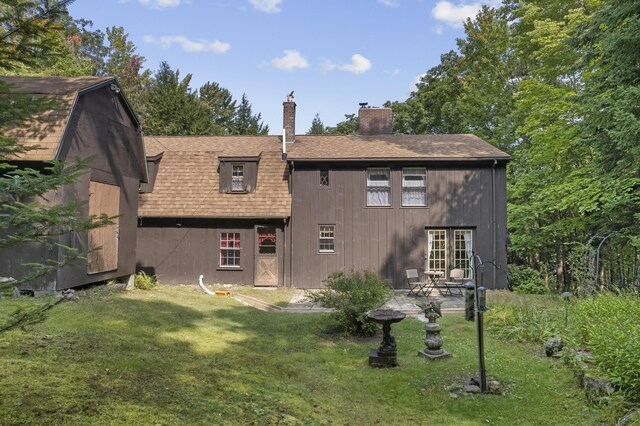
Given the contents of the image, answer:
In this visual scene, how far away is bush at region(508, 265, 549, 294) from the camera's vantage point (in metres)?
19.0

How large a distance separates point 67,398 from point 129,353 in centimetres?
219

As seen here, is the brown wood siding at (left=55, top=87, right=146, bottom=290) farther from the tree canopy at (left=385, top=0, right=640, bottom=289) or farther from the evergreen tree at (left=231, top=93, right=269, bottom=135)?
the evergreen tree at (left=231, top=93, right=269, bottom=135)

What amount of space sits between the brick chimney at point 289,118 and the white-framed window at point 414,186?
239 inches

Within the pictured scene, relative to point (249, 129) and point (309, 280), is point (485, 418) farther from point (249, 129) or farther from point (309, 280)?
point (249, 129)

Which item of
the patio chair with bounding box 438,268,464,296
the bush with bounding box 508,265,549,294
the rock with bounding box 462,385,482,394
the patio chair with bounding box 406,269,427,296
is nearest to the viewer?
the rock with bounding box 462,385,482,394

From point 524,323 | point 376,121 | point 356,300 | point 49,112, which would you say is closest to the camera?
point 524,323

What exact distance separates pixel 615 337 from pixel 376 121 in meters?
17.5

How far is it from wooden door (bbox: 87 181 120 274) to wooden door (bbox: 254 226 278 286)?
5.95m

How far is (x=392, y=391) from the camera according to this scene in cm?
658

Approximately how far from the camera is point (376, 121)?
21766 millimetres

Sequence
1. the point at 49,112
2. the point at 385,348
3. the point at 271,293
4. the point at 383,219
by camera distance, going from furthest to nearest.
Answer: the point at 383,219, the point at 271,293, the point at 49,112, the point at 385,348

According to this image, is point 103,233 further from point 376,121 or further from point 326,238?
point 376,121

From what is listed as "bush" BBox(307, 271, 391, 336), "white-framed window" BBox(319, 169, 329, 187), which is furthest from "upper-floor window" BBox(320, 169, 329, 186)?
"bush" BBox(307, 271, 391, 336)

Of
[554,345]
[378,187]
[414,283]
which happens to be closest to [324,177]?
[378,187]
